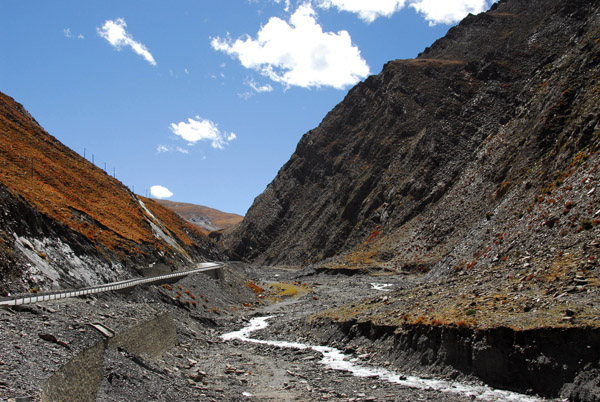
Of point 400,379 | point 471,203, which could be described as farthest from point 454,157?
point 400,379

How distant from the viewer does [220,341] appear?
35812mm

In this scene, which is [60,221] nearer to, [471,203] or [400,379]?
[400,379]

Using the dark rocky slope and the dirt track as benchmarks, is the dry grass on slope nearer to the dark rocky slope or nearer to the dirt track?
the dirt track

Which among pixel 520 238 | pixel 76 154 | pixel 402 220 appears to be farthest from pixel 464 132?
pixel 76 154

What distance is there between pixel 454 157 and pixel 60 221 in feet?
262

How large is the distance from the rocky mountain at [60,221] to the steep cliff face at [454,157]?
111 feet

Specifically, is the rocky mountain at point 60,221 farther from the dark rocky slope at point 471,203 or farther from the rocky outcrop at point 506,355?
the rocky outcrop at point 506,355

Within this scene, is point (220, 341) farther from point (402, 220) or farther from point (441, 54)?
point (441, 54)

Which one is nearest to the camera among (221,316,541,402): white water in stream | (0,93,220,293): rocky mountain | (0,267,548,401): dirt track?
(0,267,548,401): dirt track

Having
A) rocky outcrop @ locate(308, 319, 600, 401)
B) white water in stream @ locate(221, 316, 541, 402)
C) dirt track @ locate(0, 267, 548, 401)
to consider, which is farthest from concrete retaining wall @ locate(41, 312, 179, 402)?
rocky outcrop @ locate(308, 319, 600, 401)

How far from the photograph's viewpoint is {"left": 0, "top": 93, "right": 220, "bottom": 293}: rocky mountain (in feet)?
104

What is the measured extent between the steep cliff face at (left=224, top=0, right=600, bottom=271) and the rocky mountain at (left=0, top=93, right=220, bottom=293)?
111ft

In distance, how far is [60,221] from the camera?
40594 millimetres

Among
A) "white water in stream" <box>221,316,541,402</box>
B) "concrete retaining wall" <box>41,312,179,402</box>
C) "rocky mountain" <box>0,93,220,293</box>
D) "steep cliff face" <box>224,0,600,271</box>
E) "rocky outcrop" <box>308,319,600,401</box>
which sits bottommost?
"concrete retaining wall" <box>41,312,179,402</box>
